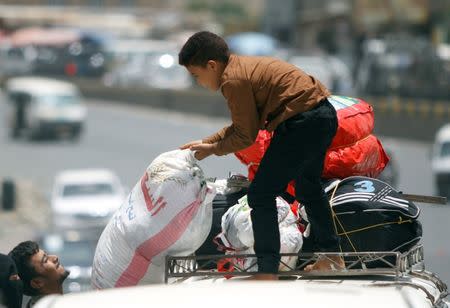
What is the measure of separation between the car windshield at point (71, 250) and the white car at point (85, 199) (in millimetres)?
9487

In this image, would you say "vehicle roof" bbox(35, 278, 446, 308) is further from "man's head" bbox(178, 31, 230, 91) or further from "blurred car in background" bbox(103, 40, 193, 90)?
"blurred car in background" bbox(103, 40, 193, 90)

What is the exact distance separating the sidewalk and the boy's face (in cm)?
2542

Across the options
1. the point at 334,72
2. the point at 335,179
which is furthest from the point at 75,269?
the point at 334,72

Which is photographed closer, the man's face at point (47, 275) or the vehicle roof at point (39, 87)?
the man's face at point (47, 275)

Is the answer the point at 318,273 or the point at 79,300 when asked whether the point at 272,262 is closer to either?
the point at 318,273

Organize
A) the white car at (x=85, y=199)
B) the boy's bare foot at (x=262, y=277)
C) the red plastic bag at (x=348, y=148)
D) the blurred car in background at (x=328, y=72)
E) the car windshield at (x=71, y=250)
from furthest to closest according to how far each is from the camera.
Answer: the blurred car in background at (x=328, y=72) < the white car at (x=85, y=199) < the car windshield at (x=71, y=250) < the red plastic bag at (x=348, y=148) < the boy's bare foot at (x=262, y=277)

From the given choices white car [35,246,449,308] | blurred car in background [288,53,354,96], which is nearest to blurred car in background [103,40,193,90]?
blurred car in background [288,53,354,96]

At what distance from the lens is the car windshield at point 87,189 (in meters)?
35.3

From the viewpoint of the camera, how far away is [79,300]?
13.9 ft

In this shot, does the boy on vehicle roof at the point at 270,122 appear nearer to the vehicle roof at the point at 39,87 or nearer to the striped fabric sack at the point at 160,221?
the striped fabric sack at the point at 160,221

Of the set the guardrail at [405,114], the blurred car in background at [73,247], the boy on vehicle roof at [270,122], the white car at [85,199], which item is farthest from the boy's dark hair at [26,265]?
the guardrail at [405,114]

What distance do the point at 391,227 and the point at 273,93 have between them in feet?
2.24

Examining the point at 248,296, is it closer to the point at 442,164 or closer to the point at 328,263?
the point at 328,263

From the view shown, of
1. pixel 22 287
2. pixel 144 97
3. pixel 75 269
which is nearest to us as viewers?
pixel 22 287
